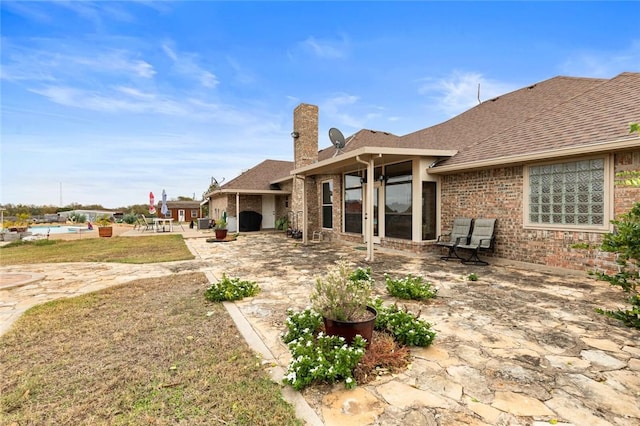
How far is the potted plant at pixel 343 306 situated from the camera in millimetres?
2648

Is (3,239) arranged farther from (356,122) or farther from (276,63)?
(356,122)

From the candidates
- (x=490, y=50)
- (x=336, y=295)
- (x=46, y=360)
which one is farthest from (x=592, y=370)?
(x=490, y=50)

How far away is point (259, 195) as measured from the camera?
1894 cm

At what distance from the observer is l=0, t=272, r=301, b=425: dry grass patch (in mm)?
2020

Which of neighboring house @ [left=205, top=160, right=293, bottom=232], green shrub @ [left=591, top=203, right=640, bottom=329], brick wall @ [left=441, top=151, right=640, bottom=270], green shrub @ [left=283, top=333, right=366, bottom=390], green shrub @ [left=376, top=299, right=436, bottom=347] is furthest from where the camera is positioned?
neighboring house @ [left=205, top=160, right=293, bottom=232]

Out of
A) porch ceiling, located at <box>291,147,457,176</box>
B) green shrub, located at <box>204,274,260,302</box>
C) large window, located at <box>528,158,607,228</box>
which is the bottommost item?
green shrub, located at <box>204,274,260,302</box>

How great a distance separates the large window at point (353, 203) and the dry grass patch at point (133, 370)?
24.5ft

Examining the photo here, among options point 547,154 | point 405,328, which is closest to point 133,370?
point 405,328

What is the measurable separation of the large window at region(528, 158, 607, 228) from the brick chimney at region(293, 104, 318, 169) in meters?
8.97

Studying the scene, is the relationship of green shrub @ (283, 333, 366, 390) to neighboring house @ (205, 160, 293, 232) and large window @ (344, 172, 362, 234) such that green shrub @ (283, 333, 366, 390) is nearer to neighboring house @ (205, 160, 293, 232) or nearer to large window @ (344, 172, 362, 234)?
large window @ (344, 172, 362, 234)

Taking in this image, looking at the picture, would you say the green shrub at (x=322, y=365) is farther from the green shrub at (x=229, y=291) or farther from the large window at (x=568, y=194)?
the large window at (x=568, y=194)

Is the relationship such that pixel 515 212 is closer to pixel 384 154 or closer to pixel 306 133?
pixel 384 154

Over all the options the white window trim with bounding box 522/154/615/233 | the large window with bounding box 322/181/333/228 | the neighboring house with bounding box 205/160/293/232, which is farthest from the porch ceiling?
the neighboring house with bounding box 205/160/293/232

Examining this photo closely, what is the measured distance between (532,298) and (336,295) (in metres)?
3.47
